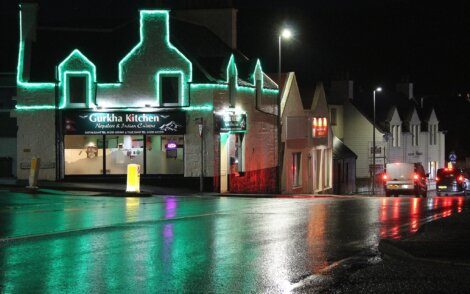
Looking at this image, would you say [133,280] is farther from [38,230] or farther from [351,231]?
[351,231]

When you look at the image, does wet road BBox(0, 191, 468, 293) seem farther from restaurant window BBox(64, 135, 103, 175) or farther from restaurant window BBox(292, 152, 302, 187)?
restaurant window BBox(292, 152, 302, 187)

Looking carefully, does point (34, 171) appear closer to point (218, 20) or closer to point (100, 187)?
point (100, 187)

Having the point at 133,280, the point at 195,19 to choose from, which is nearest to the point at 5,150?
the point at 195,19

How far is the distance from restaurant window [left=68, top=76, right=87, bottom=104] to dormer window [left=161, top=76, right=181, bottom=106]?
3540mm

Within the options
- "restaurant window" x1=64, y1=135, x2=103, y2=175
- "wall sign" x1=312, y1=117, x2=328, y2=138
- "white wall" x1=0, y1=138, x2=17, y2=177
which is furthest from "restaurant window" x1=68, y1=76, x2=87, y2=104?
"wall sign" x1=312, y1=117, x2=328, y2=138

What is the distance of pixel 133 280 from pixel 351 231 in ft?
24.9

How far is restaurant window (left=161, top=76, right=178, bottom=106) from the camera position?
36.1 m

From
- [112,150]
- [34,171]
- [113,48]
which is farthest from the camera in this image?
[113,48]

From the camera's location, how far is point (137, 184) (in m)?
31.0

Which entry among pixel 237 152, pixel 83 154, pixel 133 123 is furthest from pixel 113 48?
pixel 237 152

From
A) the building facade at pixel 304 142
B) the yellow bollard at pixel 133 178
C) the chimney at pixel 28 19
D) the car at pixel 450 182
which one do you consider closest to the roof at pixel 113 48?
the chimney at pixel 28 19

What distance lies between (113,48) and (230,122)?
6.46 metres

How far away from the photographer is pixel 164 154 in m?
36.6

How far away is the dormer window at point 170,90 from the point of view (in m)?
36.1
